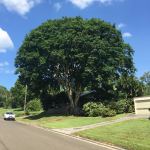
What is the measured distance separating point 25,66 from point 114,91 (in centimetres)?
1326

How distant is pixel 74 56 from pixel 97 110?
7.59m

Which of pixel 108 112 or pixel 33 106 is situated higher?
pixel 33 106

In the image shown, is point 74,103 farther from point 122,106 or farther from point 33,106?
point 33,106

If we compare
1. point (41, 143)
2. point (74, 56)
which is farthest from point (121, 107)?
point (41, 143)

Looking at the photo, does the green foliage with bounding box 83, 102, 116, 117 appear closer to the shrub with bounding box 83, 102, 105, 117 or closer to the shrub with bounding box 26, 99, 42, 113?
the shrub with bounding box 83, 102, 105, 117

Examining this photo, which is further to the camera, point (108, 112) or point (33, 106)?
point (33, 106)

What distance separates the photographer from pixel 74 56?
50312 mm

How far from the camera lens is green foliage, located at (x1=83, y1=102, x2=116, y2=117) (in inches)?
1839

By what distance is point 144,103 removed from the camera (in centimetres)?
4388

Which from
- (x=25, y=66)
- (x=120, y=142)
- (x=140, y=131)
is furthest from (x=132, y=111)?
(x=120, y=142)

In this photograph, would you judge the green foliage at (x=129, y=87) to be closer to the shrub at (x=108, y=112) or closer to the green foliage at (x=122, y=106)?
the green foliage at (x=122, y=106)

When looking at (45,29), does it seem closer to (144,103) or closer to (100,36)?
(100,36)

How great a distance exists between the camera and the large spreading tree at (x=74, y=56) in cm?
5044

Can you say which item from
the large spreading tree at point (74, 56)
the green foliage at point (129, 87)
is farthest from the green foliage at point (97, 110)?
the green foliage at point (129, 87)
